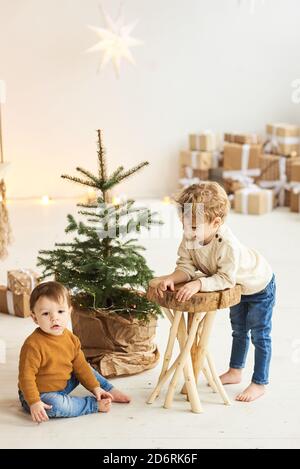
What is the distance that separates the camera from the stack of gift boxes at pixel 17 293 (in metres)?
3.25

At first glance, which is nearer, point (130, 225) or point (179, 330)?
point (179, 330)

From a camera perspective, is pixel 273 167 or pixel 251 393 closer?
pixel 251 393

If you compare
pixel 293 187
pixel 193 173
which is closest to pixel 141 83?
pixel 193 173

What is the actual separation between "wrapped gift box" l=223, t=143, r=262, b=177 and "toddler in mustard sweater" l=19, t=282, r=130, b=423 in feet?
9.51

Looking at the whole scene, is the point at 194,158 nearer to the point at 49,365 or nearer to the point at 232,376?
the point at 232,376

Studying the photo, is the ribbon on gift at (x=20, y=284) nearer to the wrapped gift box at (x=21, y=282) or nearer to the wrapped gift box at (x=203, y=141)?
the wrapped gift box at (x=21, y=282)

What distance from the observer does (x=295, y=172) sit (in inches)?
199

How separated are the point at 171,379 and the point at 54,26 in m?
3.19

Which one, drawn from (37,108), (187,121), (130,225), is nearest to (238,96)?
(187,121)

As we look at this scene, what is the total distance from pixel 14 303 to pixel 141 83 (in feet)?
7.98

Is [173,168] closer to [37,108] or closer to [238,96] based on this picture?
[238,96]

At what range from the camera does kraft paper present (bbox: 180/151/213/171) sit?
5234 millimetres

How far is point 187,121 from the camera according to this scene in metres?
5.39

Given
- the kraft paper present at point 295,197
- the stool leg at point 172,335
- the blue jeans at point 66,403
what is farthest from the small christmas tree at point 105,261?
the kraft paper present at point 295,197
